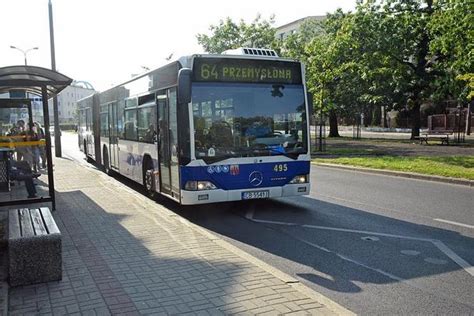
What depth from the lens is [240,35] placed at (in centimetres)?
3800

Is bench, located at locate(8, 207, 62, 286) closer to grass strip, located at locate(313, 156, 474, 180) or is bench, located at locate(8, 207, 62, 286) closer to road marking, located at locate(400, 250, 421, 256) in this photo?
road marking, located at locate(400, 250, 421, 256)

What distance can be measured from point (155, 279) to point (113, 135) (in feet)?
33.1

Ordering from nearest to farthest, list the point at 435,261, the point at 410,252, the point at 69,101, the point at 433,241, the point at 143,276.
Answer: the point at 143,276 < the point at 435,261 < the point at 410,252 < the point at 433,241 < the point at 69,101

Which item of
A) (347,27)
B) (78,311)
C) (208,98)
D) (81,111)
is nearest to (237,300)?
(78,311)

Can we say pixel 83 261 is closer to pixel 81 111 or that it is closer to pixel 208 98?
pixel 208 98

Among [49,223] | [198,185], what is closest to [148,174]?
[198,185]

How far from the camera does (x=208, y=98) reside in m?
8.46

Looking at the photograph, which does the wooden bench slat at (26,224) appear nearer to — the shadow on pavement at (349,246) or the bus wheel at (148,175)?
the shadow on pavement at (349,246)

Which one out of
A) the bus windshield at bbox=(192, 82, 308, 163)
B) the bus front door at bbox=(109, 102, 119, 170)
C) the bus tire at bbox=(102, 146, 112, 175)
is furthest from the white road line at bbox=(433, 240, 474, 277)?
the bus tire at bbox=(102, 146, 112, 175)

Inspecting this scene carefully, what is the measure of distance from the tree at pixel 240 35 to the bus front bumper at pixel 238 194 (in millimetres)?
28666

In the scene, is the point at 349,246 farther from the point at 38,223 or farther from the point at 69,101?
the point at 69,101

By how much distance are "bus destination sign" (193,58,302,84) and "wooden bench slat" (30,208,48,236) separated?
3.68 m

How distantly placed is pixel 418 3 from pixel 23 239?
2887 cm

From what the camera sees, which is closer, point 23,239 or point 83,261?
point 23,239
